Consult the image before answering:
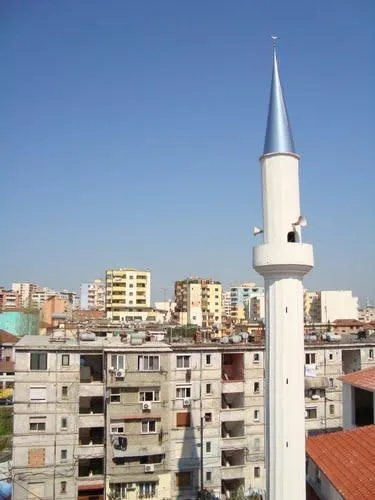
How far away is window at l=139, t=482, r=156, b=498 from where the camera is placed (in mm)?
28438

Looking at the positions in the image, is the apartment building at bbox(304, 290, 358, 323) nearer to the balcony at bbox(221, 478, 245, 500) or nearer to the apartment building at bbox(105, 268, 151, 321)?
the apartment building at bbox(105, 268, 151, 321)

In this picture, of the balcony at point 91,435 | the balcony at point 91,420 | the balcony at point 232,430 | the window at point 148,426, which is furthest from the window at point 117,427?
the balcony at point 232,430

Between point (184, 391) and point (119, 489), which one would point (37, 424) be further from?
point (184, 391)

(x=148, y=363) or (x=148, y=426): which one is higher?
(x=148, y=363)

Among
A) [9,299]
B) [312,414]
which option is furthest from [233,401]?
[9,299]

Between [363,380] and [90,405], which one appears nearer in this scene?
[363,380]

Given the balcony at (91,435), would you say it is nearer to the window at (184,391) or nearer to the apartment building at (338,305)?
the window at (184,391)

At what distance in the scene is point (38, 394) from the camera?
90.8 ft

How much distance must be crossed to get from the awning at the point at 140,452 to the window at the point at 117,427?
90cm

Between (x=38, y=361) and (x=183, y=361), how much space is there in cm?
784

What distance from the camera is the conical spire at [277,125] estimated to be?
18.7 meters

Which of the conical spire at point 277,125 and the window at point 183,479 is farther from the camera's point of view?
the window at point 183,479

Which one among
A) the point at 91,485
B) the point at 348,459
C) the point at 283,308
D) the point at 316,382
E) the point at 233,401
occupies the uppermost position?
the point at 283,308

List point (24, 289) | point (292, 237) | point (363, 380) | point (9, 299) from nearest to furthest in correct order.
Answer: point (292, 237) < point (363, 380) < point (9, 299) < point (24, 289)
